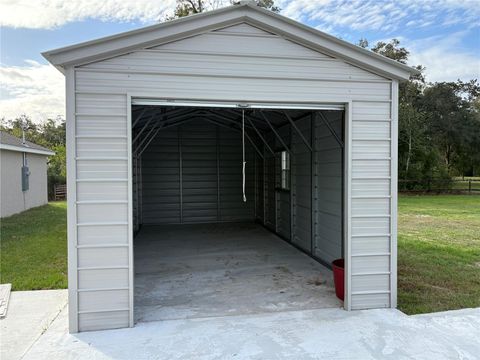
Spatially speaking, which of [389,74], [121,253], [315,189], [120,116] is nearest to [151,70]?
[120,116]

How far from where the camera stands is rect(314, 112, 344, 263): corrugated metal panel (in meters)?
5.44

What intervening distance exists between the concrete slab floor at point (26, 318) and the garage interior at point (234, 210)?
0.86 meters

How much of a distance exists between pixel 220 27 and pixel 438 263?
4.78 m

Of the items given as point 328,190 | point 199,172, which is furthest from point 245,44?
point 199,172

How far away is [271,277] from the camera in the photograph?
530cm

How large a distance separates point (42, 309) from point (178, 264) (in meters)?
2.33

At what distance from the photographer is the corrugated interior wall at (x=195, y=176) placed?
10.4m

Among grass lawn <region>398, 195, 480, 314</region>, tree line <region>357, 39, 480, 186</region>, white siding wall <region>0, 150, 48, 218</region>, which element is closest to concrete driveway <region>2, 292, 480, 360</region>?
grass lawn <region>398, 195, 480, 314</region>

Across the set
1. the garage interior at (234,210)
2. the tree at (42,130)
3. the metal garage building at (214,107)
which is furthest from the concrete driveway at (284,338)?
the tree at (42,130)

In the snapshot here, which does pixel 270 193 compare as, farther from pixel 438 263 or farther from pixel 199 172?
pixel 438 263

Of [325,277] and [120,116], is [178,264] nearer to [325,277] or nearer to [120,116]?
[325,277]

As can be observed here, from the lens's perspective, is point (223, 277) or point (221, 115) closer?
point (223, 277)

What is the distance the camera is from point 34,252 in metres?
6.85

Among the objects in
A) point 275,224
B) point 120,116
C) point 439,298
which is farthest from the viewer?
point 275,224
